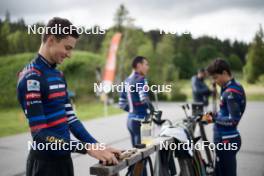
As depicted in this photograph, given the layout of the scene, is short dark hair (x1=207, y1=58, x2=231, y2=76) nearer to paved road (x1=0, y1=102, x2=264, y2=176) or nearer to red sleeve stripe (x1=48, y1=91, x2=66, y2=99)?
red sleeve stripe (x1=48, y1=91, x2=66, y2=99)

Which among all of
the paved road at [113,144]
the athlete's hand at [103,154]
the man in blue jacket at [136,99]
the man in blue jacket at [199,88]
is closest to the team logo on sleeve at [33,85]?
the athlete's hand at [103,154]

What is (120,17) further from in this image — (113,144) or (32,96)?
(32,96)

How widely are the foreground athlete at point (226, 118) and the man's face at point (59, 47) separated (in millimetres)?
1975

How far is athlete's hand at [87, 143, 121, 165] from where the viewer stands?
6.27 feet

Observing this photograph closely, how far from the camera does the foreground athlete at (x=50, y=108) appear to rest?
1.89 meters

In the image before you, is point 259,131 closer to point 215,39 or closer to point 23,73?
point 215,39

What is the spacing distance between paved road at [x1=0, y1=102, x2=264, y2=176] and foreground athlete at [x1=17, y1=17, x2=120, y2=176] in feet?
11.4

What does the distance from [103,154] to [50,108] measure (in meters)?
0.41

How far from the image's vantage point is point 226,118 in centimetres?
354

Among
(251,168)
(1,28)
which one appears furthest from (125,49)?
(251,168)

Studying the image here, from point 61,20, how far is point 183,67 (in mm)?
19972

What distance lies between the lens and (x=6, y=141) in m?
8.13

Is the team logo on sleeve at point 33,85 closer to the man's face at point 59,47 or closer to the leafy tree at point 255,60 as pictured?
the man's face at point 59,47

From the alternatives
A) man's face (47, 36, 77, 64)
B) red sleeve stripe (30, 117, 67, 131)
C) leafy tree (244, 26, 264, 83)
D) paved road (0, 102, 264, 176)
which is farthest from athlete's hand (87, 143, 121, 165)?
leafy tree (244, 26, 264, 83)
